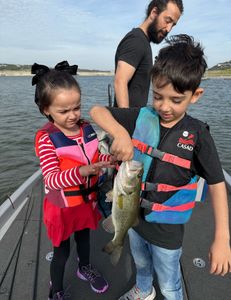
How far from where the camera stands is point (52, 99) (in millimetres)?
2381

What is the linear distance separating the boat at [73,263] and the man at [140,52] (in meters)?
1.78

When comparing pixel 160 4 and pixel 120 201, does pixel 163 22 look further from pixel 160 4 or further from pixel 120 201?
pixel 120 201

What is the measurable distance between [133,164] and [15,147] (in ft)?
34.8

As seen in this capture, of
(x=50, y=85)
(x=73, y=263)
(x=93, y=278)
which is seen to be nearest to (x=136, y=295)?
(x=93, y=278)

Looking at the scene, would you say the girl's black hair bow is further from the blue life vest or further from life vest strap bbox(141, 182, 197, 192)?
life vest strap bbox(141, 182, 197, 192)

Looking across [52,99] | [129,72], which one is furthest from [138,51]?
[52,99]

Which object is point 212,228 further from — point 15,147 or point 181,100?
point 15,147

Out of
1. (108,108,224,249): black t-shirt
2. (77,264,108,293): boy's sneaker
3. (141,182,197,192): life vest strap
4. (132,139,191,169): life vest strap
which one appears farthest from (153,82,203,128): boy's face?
(77,264,108,293): boy's sneaker

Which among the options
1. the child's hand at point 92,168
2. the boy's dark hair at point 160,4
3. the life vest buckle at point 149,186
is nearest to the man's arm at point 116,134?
the child's hand at point 92,168

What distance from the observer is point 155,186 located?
2.11 m

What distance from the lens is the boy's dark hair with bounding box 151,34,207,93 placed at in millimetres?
1924

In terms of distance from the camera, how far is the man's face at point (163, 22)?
3379 millimetres

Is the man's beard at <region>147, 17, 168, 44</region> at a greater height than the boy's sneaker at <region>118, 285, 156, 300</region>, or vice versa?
the man's beard at <region>147, 17, 168, 44</region>

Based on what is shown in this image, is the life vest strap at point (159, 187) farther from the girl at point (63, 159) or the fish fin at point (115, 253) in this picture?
the fish fin at point (115, 253)
